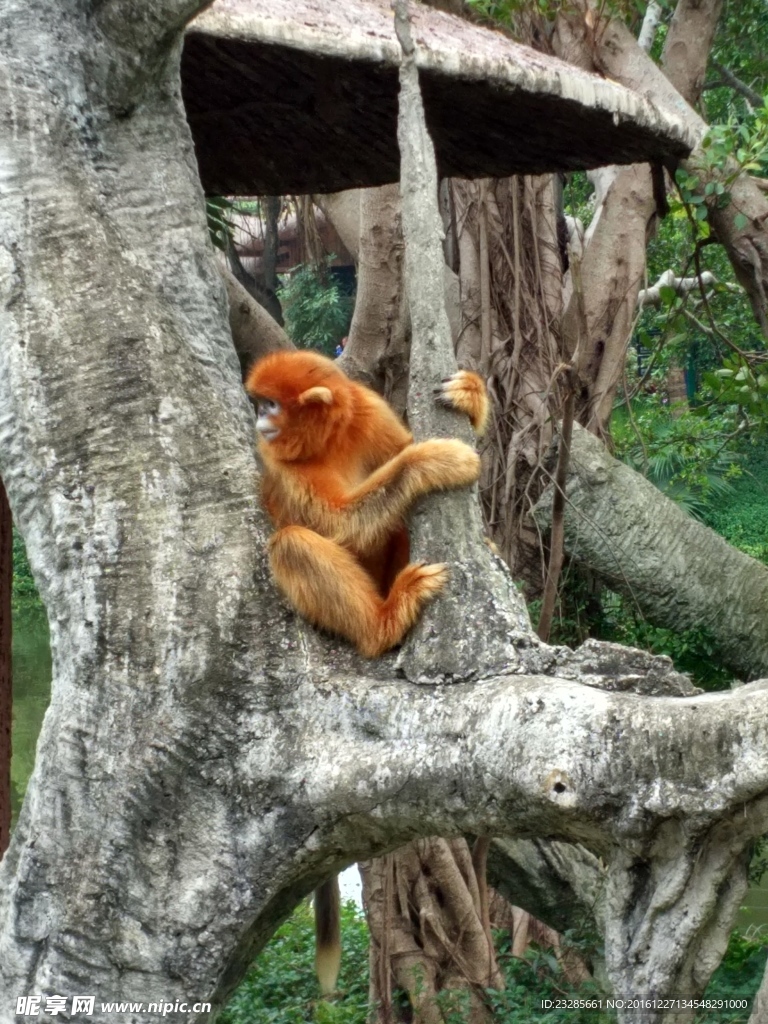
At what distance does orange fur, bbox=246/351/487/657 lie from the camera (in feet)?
8.50

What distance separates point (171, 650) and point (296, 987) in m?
3.98

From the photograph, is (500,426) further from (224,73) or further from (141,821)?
(141,821)

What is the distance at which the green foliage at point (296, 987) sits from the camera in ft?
17.3

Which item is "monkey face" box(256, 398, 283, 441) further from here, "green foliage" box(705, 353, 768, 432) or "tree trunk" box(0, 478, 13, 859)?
"green foliage" box(705, 353, 768, 432)

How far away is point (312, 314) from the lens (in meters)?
13.2

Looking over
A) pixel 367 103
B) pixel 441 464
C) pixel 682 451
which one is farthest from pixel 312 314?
pixel 441 464

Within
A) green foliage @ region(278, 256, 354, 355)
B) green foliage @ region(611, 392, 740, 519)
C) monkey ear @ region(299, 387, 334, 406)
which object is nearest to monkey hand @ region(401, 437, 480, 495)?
monkey ear @ region(299, 387, 334, 406)

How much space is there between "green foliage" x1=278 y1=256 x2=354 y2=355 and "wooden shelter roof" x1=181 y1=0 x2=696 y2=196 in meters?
8.31

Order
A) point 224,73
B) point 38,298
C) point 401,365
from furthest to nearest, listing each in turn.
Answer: point 401,365 → point 224,73 → point 38,298

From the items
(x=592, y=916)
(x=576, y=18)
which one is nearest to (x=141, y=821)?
(x=592, y=916)

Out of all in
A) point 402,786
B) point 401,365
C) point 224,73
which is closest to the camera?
point 402,786

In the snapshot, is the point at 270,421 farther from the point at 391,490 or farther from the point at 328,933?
the point at 328,933

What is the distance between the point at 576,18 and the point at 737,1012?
14.7 feet

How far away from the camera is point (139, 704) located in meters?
2.47
